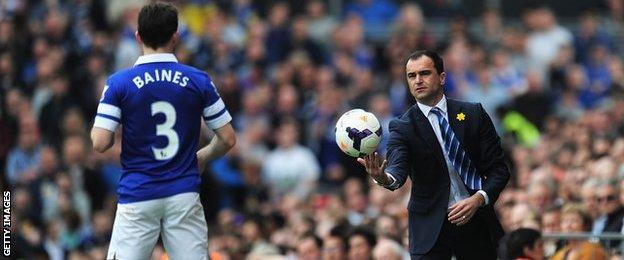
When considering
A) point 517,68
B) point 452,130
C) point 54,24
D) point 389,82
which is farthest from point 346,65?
point 452,130

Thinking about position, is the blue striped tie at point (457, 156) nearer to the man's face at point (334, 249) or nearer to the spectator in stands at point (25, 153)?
the man's face at point (334, 249)

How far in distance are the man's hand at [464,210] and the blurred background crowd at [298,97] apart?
17.1 feet

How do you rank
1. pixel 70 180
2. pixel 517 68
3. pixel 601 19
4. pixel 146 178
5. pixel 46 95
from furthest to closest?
pixel 601 19 < pixel 517 68 < pixel 46 95 < pixel 70 180 < pixel 146 178

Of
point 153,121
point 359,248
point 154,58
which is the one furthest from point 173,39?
point 359,248

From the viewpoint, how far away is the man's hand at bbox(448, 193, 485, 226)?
33.3 ft

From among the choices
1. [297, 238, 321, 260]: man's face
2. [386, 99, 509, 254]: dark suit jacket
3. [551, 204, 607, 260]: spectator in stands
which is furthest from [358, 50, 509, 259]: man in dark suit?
[297, 238, 321, 260]: man's face

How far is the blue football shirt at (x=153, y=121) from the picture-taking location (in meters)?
10.0

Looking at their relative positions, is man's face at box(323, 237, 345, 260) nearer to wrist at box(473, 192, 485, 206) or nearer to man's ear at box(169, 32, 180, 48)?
wrist at box(473, 192, 485, 206)

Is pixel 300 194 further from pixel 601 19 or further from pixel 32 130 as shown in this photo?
pixel 601 19

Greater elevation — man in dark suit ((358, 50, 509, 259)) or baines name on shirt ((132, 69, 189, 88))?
baines name on shirt ((132, 69, 189, 88))

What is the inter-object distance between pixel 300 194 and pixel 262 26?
15.1 feet

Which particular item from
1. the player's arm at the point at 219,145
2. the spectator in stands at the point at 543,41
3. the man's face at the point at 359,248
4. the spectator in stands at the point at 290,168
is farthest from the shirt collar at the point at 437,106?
the spectator in stands at the point at 543,41

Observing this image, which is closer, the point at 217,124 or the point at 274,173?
the point at 217,124

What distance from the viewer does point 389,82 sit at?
23.8 metres
